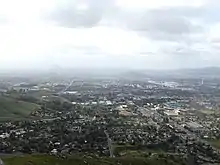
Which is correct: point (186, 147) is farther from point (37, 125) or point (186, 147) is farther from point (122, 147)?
point (37, 125)

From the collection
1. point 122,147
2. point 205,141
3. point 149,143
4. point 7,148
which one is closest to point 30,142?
point 7,148

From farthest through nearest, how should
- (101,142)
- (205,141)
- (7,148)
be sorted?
(205,141)
(101,142)
(7,148)

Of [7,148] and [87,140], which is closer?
[7,148]

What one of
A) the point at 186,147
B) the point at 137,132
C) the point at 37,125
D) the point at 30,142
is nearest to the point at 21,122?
the point at 37,125

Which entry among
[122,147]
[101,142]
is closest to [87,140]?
[101,142]

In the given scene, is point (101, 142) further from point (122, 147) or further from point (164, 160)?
point (164, 160)

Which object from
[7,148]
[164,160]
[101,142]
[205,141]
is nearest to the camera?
[164,160]

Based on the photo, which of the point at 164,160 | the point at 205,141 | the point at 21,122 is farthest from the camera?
the point at 21,122

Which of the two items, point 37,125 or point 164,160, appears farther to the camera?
point 37,125
